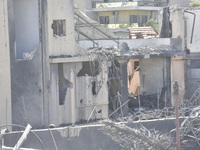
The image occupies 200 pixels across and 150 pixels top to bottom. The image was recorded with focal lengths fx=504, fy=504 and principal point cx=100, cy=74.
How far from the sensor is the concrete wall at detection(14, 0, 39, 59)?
21359mm

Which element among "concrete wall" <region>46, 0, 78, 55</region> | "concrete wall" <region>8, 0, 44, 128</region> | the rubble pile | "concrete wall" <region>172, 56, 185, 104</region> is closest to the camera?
the rubble pile

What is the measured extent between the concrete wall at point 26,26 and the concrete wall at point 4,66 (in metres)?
1.77

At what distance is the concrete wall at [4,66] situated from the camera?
1966cm

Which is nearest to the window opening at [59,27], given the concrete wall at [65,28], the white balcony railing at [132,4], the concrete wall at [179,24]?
the concrete wall at [65,28]

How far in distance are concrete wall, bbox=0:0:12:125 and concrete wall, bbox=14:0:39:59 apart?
1.77 metres

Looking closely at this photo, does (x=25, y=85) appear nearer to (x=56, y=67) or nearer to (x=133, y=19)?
(x=56, y=67)

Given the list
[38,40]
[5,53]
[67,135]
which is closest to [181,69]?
[38,40]

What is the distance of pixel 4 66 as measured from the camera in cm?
1981

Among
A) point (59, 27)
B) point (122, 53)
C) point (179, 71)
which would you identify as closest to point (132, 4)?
point (179, 71)

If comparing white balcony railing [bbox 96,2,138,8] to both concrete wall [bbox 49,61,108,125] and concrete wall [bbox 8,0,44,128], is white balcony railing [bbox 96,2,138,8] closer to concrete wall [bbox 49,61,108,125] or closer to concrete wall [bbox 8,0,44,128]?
concrete wall [bbox 49,61,108,125]

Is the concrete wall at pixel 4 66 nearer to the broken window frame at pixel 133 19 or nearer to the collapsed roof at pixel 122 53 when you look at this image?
the collapsed roof at pixel 122 53

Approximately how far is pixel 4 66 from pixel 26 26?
2.60 metres

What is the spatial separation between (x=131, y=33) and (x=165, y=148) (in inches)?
773

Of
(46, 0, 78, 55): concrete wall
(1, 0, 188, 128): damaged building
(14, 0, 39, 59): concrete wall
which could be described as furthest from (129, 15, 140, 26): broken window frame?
(14, 0, 39, 59): concrete wall
